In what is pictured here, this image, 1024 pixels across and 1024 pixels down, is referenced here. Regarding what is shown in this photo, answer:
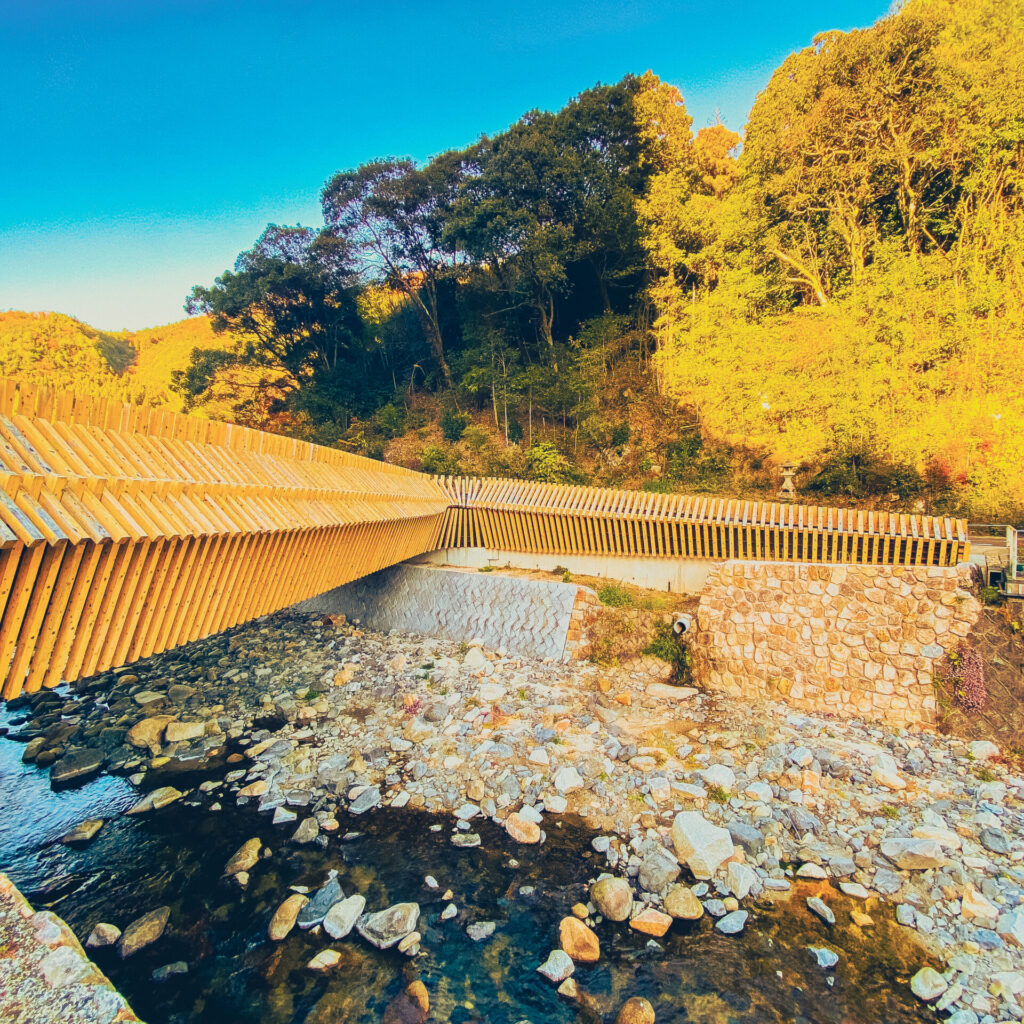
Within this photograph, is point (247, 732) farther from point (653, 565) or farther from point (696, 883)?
point (653, 565)

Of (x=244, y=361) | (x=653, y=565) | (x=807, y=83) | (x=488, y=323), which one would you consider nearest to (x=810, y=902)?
(x=653, y=565)

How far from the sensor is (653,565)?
9664 mm

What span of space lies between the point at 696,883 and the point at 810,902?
0.90 meters

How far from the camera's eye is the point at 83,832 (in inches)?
187

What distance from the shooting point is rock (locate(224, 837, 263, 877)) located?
440 centimetres

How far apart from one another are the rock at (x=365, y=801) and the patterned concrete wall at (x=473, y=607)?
3984mm

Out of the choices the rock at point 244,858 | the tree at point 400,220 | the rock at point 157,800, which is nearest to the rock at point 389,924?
the rock at point 244,858

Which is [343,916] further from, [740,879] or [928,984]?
[928,984]

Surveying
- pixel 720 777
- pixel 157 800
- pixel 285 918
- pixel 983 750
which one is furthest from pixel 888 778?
pixel 157 800

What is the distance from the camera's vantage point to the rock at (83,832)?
467 centimetres

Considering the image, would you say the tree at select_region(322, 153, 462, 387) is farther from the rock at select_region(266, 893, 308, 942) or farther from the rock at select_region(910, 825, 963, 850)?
the rock at select_region(910, 825, 963, 850)

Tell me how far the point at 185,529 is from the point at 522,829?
422 centimetres

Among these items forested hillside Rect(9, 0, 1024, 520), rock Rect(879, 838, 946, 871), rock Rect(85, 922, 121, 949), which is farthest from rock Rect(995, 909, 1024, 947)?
forested hillside Rect(9, 0, 1024, 520)

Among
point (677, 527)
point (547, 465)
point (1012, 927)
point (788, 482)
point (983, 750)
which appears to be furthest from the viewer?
point (547, 465)
